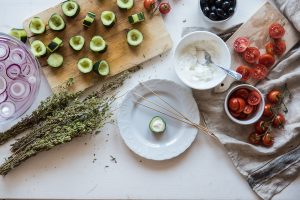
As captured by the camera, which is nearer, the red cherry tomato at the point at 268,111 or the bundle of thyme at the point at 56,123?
the bundle of thyme at the point at 56,123

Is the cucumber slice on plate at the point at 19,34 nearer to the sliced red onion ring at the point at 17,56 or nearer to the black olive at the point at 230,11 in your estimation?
Answer: the sliced red onion ring at the point at 17,56

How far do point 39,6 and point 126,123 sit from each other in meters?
0.73

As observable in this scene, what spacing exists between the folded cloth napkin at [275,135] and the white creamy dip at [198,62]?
3.6 inches

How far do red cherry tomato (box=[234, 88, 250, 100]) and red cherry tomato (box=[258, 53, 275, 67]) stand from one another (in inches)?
6.5

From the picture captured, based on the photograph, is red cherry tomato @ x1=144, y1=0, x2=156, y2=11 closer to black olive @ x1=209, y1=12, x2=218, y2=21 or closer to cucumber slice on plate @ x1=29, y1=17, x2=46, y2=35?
black olive @ x1=209, y1=12, x2=218, y2=21

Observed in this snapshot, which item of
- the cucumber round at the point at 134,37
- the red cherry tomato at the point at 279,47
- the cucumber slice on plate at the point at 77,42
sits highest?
the cucumber slice on plate at the point at 77,42

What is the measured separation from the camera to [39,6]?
8.07 feet

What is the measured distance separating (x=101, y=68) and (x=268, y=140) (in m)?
0.89

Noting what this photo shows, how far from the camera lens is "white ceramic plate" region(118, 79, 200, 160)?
2426 millimetres

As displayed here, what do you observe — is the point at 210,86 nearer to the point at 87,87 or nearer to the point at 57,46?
the point at 87,87

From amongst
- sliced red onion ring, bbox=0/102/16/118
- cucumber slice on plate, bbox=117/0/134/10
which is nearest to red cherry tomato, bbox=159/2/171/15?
cucumber slice on plate, bbox=117/0/134/10

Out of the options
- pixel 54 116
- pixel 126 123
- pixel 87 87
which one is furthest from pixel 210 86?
pixel 54 116

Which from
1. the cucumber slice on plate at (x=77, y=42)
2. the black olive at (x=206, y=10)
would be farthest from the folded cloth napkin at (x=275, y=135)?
the cucumber slice on plate at (x=77, y=42)

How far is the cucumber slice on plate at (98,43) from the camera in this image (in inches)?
94.9
